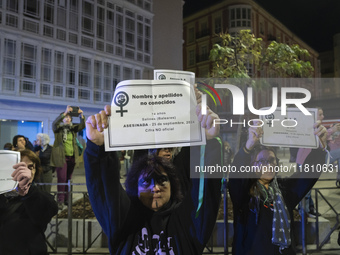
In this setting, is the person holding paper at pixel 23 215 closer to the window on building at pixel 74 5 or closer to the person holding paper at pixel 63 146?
the person holding paper at pixel 63 146

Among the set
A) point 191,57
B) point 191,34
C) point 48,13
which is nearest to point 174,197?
point 191,57

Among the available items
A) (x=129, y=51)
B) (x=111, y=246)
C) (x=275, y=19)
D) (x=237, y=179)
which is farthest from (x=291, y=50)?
(x=111, y=246)

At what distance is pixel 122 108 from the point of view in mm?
1549

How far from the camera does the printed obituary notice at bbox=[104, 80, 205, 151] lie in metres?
1.55

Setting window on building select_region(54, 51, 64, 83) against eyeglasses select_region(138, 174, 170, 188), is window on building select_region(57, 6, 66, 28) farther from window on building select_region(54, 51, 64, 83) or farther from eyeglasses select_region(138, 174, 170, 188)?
eyeglasses select_region(138, 174, 170, 188)

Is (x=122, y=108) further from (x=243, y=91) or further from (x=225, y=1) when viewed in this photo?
(x=225, y=1)

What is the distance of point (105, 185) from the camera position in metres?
1.42

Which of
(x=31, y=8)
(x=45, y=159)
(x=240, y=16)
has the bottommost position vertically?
(x=45, y=159)

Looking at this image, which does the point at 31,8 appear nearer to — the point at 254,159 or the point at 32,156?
the point at 32,156

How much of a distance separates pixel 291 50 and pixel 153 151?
3318 mm

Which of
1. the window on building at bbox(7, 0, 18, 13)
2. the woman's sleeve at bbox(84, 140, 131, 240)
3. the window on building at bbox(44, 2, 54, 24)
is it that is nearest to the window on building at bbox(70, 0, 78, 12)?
the window on building at bbox(44, 2, 54, 24)

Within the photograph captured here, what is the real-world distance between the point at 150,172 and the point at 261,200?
0.68 m

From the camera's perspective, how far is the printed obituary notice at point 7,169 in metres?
1.80

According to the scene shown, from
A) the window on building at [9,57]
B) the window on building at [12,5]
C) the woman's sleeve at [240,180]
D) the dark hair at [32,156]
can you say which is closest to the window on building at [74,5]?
the window on building at [12,5]
